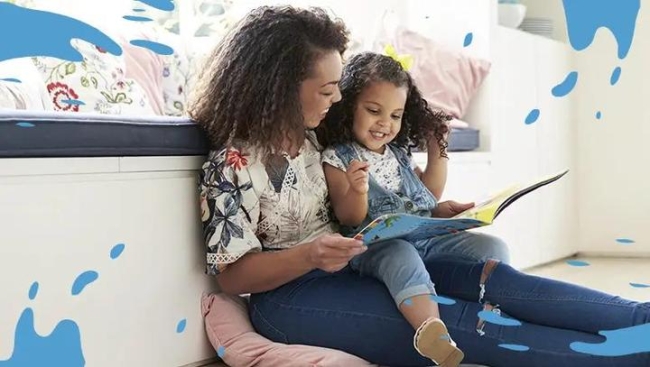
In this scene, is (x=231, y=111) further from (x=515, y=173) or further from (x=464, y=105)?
(x=515, y=173)

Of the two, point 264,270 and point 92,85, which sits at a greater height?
point 92,85

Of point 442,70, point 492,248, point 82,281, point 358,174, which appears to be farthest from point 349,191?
point 442,70

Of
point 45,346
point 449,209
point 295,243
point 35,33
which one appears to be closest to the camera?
point 35,33

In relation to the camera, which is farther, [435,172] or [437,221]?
[435,172]

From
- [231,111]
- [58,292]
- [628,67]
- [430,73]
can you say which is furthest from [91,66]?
[628,67]

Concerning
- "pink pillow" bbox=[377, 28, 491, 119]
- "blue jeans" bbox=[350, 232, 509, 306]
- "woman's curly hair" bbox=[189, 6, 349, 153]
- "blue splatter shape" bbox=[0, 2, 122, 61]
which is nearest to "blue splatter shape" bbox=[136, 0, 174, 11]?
"blue splatter shape" bbox=[0, 2, 122, 61]

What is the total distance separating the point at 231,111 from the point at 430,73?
3.89ft

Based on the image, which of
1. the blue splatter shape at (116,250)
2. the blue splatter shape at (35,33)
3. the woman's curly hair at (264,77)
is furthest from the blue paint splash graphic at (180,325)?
the blue splatter shape at (35,33)

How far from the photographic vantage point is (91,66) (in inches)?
69.4

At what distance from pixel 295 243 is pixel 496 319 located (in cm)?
35

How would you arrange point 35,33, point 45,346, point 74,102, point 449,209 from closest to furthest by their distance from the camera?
point 35,33 < point 45,346 < point 449,209 < point 74,102

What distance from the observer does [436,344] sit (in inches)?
48.4

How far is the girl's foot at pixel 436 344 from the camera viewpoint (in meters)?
1.23

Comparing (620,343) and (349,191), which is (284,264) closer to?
(349,191)
